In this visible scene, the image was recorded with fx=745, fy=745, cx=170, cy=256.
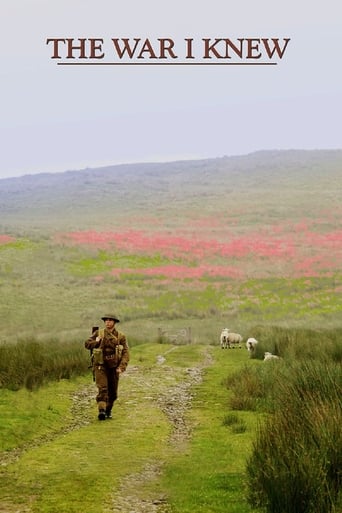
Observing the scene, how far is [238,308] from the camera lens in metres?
38.9

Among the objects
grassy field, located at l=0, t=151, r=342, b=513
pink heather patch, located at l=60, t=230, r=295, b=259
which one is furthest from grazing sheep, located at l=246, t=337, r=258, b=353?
pink heather patch, located at l=60, t=230, r=295, b=259

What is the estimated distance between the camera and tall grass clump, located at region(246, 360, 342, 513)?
6254 mm

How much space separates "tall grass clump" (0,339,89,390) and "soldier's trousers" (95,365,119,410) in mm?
3484

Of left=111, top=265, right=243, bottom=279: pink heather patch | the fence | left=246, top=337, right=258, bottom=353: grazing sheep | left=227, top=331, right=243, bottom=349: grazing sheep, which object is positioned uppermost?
left=111, top=265, right=243, bottom=279: pink heather patch

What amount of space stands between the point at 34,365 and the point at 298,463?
11367 mm

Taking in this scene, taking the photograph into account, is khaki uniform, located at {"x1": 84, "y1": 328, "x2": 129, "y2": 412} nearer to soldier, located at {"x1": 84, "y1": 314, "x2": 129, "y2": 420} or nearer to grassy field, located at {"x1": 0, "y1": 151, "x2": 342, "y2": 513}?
soldier, located at {"x1": 84, "y1": 314, "x2": 129, "y2": 420}

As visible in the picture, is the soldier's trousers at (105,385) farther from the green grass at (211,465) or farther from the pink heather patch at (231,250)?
the pink heather patch at (231,250)

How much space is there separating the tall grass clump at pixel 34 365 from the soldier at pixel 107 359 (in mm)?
3561

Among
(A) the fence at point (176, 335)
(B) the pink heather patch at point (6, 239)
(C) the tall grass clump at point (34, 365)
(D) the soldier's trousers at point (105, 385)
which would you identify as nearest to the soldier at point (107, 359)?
(D) the soldier's trousers at point (105, 385)

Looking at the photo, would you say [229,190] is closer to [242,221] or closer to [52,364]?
[242,221]

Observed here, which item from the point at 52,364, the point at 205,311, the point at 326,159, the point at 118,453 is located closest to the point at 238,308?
the point at 205,311

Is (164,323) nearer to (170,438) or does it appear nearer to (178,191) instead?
(170,438)

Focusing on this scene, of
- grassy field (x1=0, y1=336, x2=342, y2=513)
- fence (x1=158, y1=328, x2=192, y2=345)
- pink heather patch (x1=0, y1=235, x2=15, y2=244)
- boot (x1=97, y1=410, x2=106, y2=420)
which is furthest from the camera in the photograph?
pink heather patch (x1=0, y1=235, x2=15, y2=244)

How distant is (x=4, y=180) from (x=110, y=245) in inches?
4455
